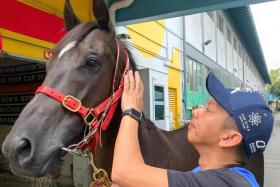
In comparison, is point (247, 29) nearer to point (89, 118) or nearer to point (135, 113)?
point (89, 118)

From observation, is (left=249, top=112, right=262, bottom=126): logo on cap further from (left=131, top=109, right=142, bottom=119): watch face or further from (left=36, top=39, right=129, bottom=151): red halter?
(left=36, top=39, right=129, bottom=151): red halter

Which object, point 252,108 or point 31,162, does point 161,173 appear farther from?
point 31,162

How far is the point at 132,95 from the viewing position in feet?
6.28

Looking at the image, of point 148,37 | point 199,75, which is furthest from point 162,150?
point 199,75

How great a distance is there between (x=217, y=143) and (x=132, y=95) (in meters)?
0.51

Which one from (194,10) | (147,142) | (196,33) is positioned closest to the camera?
(147,142)

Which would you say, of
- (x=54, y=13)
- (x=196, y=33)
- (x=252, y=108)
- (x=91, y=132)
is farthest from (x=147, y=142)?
(x=196, y=33)

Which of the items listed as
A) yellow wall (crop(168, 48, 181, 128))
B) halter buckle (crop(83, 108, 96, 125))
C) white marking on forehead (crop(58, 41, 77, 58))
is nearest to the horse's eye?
white marking on forehead (crop(58, 41, 77, 58))

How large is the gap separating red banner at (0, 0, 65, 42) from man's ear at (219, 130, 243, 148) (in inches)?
128

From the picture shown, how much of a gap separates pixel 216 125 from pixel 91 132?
0.89 metres

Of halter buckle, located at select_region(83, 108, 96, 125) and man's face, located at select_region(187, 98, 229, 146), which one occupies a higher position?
halter buckle, located at select_region(83, 108, 96, 125)

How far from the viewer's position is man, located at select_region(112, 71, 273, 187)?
1493mm

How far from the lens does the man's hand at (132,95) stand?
184cm

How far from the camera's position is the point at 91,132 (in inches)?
88.9
